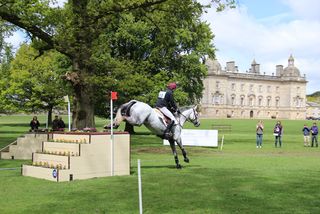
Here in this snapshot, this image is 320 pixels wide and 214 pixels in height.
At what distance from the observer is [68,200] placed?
1047 centimetres

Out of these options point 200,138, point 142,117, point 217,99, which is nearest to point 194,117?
point 142,117

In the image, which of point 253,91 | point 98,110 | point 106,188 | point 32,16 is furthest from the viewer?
point 253,91

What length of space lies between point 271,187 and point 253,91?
174177 mm

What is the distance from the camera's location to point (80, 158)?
46.0 ft

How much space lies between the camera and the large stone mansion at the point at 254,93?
16719 centimetres

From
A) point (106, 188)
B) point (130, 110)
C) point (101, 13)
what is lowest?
point (106, 188)

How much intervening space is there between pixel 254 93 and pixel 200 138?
152004 mm

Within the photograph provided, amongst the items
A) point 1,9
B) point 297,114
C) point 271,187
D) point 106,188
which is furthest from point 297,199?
point 297,114

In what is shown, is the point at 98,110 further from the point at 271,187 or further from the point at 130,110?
the point at 271,187

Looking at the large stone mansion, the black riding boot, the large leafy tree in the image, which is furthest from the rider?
the large stone mansion

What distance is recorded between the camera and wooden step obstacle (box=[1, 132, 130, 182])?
13.8 m

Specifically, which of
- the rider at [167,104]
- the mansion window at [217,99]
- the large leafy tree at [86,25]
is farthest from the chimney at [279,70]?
the rider at [167,104]

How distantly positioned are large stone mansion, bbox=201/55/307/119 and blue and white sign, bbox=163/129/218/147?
415 ft

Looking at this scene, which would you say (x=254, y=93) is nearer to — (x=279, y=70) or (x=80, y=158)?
(x=279, y=70)
